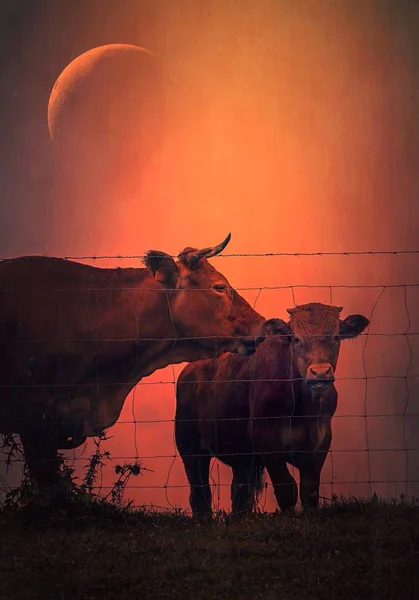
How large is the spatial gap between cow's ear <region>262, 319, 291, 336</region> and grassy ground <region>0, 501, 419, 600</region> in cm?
171

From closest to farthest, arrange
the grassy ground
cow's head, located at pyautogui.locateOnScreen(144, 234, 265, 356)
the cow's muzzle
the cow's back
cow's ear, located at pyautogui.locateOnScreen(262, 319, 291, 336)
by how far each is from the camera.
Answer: the grassy ground, the cow's muzzle, cow's ear, located at pyautogui.locateOnScreen(262, 319, 291, 336), the cow's back, cow's head, located at pyautogui.locateOnScreen(144, 234, 265, 356)

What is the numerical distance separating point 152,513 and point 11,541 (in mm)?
1205

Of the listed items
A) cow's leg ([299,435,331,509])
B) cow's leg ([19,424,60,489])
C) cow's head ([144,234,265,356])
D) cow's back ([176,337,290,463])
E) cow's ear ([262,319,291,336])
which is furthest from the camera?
cow's head ([144,234,265,356])

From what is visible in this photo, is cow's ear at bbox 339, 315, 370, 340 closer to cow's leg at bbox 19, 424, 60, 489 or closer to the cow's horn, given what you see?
the cow's horn

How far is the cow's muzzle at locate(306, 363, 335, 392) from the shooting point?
7.23 meters

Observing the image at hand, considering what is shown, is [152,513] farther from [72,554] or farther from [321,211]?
[321,211]

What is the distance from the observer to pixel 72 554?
5.40 m

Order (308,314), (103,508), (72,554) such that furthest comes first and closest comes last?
(308,314) → (103,508) → (72,554)

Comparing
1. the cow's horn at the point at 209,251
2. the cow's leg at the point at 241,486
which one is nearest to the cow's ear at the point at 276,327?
the cow's horn at the point at 209,251

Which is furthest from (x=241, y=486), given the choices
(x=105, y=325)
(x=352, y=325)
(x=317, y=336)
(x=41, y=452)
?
(x=41, y=452)

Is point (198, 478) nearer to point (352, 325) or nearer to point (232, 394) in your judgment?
point (232, 394)

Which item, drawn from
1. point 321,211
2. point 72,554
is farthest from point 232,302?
point 72,554

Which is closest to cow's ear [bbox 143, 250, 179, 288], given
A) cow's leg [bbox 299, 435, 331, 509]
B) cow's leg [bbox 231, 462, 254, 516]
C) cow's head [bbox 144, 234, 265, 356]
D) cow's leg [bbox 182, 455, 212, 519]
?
cow's head [bbox 144, 234, 265, 356]

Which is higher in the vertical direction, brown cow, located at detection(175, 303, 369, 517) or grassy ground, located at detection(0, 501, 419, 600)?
brown cow, located at detection(175, 303, 369, 517)
